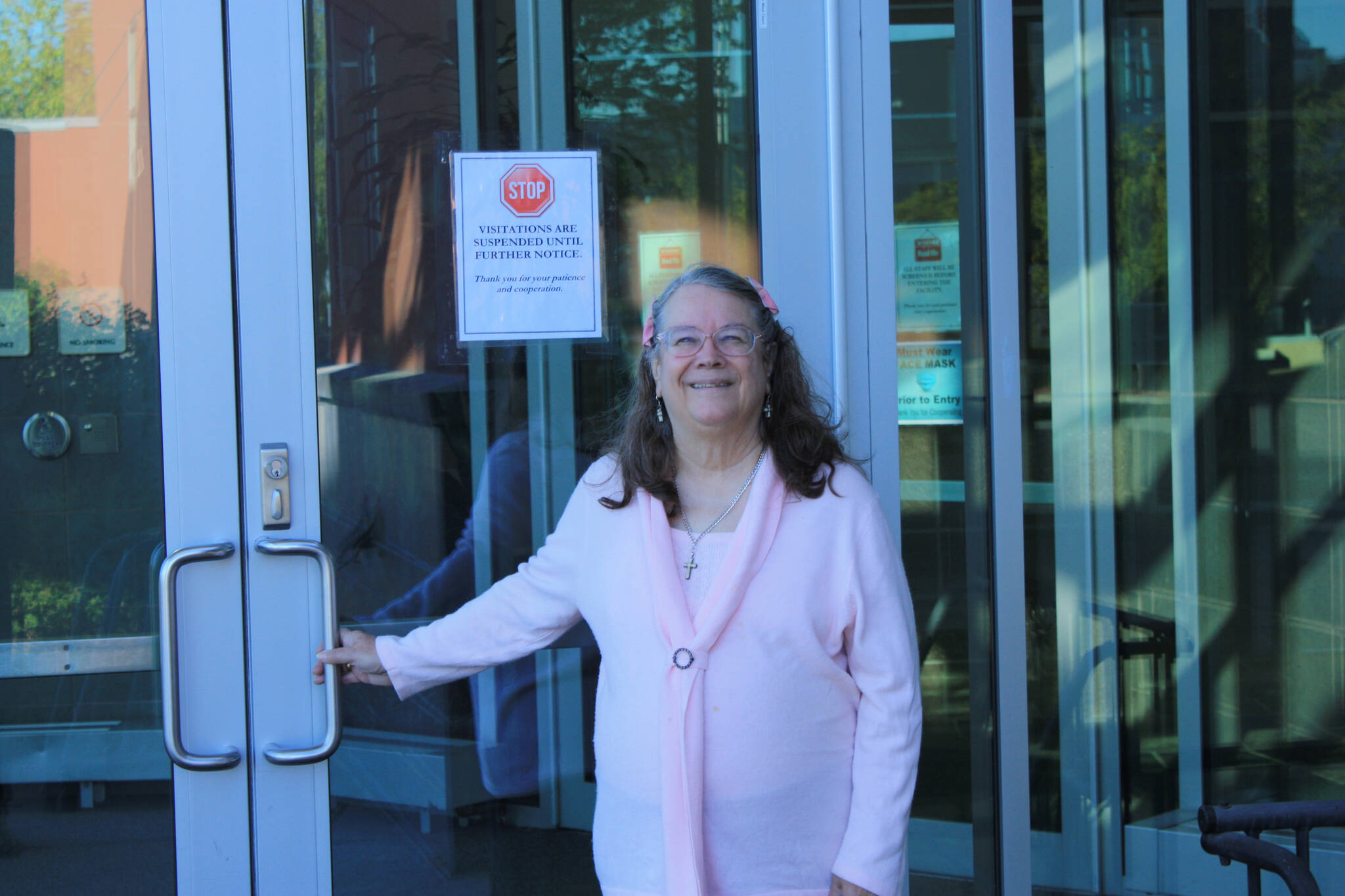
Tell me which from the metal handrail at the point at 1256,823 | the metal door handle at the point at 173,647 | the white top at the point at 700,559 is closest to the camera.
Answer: the metal handrail at the point at 1256,823

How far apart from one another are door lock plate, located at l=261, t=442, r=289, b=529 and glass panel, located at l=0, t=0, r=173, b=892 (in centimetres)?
20

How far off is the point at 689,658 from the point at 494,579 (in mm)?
666

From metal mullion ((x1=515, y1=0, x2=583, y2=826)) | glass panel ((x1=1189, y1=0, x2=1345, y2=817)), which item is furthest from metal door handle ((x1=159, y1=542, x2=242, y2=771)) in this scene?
glass panel ((x1=1189, y1=0, x2=1345, y2=817))

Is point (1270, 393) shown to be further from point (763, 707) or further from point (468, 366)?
point (468, 366)

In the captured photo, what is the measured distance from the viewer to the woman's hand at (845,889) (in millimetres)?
1713

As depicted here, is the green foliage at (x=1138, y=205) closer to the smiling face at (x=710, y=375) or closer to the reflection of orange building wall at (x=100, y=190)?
the smiling face at (x=710, y=375)

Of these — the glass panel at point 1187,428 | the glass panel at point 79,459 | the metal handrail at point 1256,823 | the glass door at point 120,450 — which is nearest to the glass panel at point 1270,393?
the glass panel at point 1187,428

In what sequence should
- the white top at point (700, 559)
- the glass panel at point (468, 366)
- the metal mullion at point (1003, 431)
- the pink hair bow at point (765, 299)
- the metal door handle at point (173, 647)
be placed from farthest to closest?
the metal mullion at point (1003, 431)
the glass panel at point (468, 366)
the metal door handle at point (173, 647)
the pink hair bow at point (765, 299)
the white top at point (700, 559)

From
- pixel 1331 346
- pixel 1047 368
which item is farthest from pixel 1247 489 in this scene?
pixel 1047 368

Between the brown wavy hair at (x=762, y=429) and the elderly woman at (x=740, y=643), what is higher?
the brown wavy hair at (x=762, y=429)

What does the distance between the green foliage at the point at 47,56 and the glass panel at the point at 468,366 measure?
429 mm

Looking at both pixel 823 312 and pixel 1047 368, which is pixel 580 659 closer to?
pixel 823 312

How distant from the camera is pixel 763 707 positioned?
169cm

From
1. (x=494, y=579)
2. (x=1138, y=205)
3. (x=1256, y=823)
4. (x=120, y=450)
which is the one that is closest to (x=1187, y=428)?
(x=1138, y=205)
